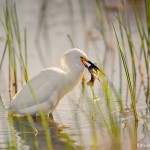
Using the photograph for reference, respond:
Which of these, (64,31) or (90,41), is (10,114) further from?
(64,31)

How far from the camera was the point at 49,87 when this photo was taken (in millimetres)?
8555

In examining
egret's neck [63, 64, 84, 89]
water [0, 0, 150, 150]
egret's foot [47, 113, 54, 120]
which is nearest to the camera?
water [0, 0, 150, 150]

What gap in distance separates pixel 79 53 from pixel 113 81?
1.28 meters

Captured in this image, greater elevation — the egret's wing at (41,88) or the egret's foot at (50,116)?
the egret's wing at (41,88)

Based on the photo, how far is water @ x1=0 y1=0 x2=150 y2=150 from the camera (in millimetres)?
7277

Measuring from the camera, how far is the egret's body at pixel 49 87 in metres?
8.34

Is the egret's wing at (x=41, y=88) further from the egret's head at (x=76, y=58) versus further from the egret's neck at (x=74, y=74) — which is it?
the egret's head at (x=76, y=58)

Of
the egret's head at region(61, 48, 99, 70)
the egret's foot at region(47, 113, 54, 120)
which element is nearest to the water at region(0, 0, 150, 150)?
the egret's foot at region(47, 113, 54, 120)

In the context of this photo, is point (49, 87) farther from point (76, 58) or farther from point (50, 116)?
point (76, 58)

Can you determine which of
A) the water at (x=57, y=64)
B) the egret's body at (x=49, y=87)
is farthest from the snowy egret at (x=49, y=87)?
the water at (x=57, y=64)

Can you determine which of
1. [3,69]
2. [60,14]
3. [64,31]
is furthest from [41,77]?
[60,14]

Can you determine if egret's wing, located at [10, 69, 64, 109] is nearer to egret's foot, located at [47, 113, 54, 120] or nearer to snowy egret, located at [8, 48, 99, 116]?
snowy egret, located at [8, 48, 99, 116]

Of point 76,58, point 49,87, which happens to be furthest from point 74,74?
point 49,87

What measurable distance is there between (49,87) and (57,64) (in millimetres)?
2473
